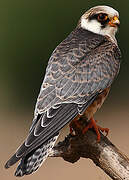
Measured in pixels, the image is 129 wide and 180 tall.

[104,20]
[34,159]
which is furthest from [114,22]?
[34,159]

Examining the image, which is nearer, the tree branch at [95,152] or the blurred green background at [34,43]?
the tree branch at [95,152]

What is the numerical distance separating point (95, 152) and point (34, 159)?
676 millimetres

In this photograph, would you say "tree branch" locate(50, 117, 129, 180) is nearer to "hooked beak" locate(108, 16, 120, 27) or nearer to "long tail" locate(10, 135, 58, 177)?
"long tail" locate(10, 135, 58, 177)

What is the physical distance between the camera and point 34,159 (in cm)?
500

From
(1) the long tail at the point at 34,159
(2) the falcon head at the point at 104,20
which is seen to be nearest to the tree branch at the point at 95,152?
(1) the long tail at the point at 34,159

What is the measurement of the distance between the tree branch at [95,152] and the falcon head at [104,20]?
102 cm

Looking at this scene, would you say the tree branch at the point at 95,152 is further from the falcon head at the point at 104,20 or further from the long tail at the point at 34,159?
the falcon head at the point at 104,20

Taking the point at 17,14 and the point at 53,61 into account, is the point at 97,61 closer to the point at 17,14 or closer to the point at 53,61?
the point at 53,61

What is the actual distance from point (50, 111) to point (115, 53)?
1069 mm

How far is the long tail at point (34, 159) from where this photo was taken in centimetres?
498

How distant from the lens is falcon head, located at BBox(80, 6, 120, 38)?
608 cm

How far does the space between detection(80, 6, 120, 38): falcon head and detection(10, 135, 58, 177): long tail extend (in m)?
1.54

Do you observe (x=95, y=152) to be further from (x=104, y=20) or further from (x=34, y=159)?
(x=104, y=20)

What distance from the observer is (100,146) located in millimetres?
5406
